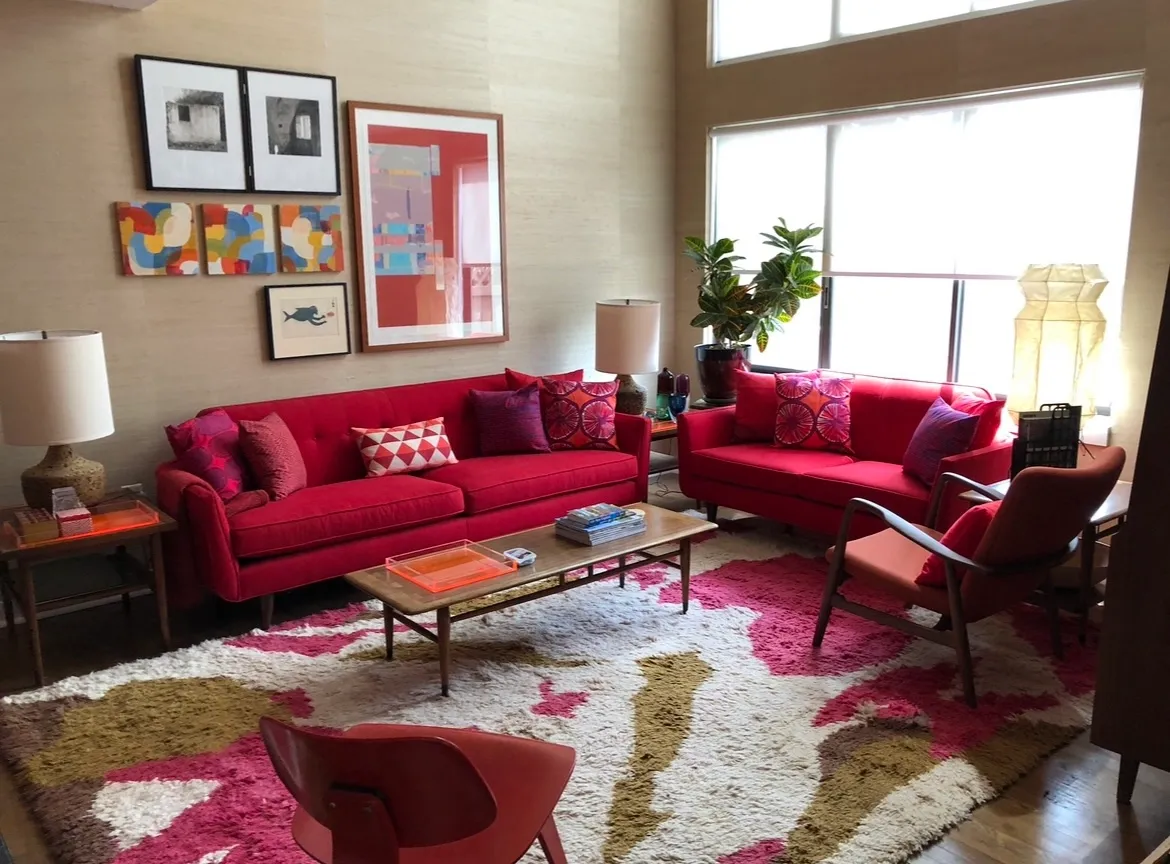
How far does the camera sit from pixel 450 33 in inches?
195

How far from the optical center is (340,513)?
3850mm

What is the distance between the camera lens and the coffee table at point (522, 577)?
3.10 metres

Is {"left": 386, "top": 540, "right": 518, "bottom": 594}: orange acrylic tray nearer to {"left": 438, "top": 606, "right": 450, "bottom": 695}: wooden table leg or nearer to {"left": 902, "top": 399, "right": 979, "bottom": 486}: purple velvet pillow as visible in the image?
{"left": 438, "top": 606, "right": 450, "bottom": 695}: wooden table leg

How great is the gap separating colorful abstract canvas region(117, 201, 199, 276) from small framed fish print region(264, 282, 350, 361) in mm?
414

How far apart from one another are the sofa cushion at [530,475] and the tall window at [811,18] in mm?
2718

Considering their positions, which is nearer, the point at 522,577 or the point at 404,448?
the point at 522,577

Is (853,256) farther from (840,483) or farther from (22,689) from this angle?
(22,689)

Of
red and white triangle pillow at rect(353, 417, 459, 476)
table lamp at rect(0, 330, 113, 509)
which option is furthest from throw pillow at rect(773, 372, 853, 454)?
table lamp at rect(0, 330, 113, 509)

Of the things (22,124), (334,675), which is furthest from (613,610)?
(22,124)

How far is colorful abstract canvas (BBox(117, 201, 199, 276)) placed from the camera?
4023 mm

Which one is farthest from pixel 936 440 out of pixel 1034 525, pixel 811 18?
pixel 811 18

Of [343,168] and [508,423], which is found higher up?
[343,168]

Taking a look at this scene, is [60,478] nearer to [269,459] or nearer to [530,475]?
[269,459]

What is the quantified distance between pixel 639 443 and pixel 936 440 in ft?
5.04
